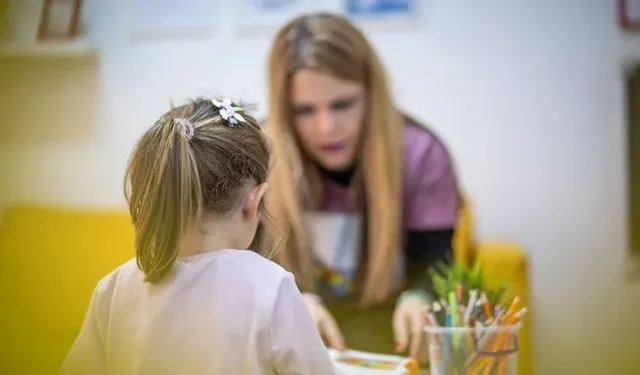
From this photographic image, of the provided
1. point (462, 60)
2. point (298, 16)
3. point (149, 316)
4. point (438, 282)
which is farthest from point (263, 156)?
point (462, 60)

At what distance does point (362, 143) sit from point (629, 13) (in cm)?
48

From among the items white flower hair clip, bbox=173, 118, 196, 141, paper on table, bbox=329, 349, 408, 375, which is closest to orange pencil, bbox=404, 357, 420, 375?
paper on table, bbox=329, 349, 408, 375

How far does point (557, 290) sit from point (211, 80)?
689 millimetres

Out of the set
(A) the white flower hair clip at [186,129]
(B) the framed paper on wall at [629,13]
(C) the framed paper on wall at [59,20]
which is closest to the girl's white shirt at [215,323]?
(A) the white flower hair clip at [186,129]

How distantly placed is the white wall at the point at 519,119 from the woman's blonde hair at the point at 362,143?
0.38 feet

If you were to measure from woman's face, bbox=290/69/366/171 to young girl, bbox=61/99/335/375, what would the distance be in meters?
0.40

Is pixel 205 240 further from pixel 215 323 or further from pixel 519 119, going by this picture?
pixel 519 119

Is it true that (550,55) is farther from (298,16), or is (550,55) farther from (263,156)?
(263,156)

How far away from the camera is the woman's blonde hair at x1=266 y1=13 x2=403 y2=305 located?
41.1 inches

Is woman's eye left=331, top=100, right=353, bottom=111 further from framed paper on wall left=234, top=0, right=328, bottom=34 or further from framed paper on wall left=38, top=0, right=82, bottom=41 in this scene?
framed paper on wall left=38, top=0, right=82, bottom=41

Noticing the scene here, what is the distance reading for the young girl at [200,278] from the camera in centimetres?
60

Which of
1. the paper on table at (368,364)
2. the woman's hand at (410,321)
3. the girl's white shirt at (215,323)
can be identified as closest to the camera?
the girl's white shirt at (215,323)

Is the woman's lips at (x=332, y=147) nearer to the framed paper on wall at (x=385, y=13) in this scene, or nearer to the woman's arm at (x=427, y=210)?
the woman's arm at (x=427, y=210)

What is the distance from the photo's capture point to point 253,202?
651mm
